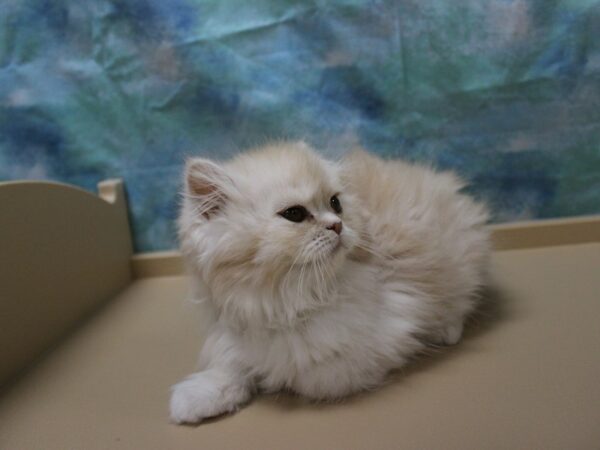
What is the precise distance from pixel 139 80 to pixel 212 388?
128 cm

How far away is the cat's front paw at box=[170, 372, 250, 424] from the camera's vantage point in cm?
118

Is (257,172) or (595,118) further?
(595,118)

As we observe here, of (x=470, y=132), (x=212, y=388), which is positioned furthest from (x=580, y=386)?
(x=470, y=132)

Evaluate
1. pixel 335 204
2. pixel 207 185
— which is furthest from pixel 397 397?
pixel 207 185

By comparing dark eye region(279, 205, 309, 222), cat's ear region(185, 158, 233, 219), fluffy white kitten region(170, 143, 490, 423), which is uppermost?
cat's ear region(185, 158, 233, 219)

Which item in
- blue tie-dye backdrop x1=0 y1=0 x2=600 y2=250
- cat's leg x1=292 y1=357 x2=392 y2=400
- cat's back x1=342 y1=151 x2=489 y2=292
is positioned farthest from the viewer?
blue tie-dye backdrop x1=0 y1=0 x2=600 y2=250

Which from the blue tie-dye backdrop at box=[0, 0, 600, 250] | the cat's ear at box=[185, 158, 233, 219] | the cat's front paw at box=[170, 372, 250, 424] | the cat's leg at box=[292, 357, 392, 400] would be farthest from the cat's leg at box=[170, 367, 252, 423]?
the blue tie-dye backdrop at box=[0, 0, 600, 250]

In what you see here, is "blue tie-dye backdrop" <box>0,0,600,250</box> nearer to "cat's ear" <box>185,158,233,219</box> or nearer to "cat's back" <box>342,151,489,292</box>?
"cat's back" <box>342,151,489,292</box>

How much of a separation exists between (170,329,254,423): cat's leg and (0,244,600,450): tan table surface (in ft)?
0.10

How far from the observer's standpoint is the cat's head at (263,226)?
3.54 ft

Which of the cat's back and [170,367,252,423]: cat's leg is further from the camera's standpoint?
the cat's back

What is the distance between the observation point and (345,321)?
118 centimetres

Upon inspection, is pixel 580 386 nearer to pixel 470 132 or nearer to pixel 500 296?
pixel 500 296

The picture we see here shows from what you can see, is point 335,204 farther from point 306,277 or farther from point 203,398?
point 203,398
